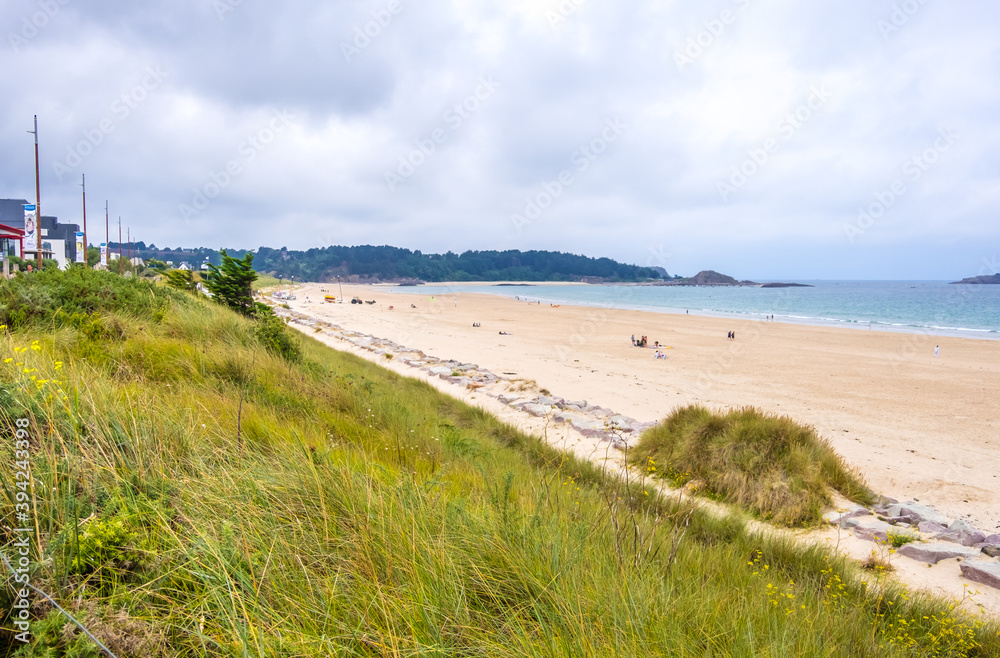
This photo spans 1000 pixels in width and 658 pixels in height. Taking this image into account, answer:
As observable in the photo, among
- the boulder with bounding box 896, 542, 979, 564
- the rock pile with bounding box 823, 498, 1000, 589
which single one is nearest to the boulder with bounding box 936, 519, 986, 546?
the rock pile with bounding box 823, 498, 1000, 589

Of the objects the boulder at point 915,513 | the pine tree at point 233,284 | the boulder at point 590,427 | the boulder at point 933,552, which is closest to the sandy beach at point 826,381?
the boulder at point 915,513

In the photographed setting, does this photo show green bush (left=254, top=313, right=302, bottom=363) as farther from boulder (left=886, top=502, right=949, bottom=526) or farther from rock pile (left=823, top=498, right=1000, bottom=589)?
boulder (left=886, top=502, right=949, bottom=526)

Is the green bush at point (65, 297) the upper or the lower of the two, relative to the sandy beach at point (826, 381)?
upper

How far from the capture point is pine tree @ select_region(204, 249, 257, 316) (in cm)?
1313

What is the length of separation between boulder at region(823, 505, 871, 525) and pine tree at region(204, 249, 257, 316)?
12.8 metres

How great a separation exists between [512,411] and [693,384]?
720 cm

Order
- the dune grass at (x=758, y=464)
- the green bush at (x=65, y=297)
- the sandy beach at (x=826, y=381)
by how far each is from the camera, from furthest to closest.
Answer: the sandy beach at (x=826, y=381) < the green bush at (x=65, y=297) < the dune grass at (x=758, y=464)

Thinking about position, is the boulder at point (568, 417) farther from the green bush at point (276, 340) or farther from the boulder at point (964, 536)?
the boulder at point (964, 536)

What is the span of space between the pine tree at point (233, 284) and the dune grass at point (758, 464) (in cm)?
1081

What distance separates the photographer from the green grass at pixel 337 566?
186cm

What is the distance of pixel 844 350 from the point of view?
961 inches

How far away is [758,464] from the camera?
6430 mm

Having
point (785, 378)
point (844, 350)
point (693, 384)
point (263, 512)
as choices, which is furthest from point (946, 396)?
point (263, 512)

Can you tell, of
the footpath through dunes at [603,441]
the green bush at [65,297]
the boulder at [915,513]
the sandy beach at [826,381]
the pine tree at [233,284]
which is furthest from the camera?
the pine tree at [233,284]
